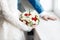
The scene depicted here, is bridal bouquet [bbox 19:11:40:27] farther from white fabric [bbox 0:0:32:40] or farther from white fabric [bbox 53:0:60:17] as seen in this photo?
white fabric [bbox 53:0:60:17]

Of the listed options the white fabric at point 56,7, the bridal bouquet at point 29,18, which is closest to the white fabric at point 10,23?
the bridal bouquet at point 29,18

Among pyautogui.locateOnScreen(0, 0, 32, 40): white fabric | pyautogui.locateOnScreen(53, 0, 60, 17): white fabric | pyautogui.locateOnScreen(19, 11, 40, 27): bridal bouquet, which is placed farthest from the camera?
Result: pyautogui.locateOnScreen(53, 0, 60, 17): white fabric

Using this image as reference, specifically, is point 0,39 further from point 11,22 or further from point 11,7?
point 11,7

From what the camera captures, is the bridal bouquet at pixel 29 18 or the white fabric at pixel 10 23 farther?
the bridal bouquet at pixel 29 18

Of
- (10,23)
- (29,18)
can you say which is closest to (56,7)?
(29,18)

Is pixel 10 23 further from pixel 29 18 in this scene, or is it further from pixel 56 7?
pixel 56 7

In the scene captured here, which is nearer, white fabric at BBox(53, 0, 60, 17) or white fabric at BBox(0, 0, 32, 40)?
white fabric at BBox(0, 0, 32, 40)

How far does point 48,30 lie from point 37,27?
0.49ft

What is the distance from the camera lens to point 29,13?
1567mm

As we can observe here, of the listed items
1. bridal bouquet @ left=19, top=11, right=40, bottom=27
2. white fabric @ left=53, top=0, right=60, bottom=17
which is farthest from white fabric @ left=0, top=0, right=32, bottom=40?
white fabric @ left=53, top=0, right=60, bottom=17

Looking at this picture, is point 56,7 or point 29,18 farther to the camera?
point 56,7

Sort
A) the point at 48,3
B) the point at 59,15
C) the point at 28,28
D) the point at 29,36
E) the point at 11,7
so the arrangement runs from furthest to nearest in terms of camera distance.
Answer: the point at 48,3, the point at 59,15, the point at 29,36, the point at 28,28, the point at 11,7

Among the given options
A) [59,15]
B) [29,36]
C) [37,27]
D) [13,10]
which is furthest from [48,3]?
[13,10]

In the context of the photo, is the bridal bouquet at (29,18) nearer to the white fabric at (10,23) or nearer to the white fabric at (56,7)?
the white fabric at (10,23)
